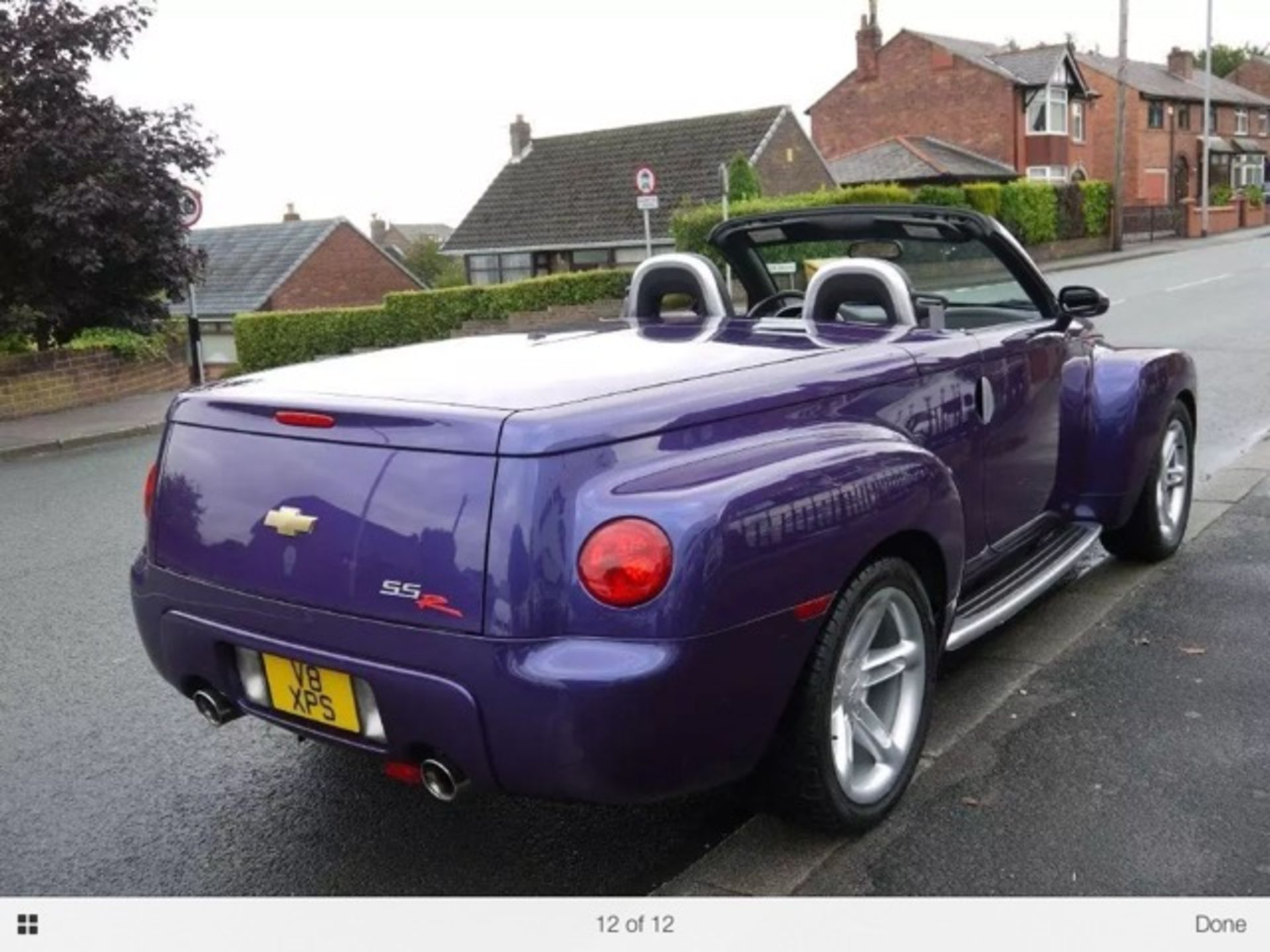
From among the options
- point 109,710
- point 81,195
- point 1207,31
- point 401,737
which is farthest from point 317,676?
point 1207,31

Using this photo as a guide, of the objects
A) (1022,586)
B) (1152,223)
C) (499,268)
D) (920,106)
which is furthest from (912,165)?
(1022,586)

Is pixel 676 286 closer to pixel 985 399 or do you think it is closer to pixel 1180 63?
pixel 985 399

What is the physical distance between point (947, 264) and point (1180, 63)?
6845 cm

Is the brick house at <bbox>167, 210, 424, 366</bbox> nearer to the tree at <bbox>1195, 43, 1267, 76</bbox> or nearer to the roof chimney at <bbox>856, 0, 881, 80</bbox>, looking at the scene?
the roof chimney at <bbox>856, 0, 881, 80</bbox>

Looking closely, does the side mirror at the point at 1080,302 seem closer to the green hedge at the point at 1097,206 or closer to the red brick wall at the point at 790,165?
the red brick wall at the point at 790,165

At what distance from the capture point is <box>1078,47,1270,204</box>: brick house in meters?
56.4

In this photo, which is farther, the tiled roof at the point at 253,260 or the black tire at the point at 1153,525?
the tiled roof at the point at 253,260

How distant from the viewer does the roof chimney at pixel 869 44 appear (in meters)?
52.6

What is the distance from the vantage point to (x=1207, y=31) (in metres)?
47.4

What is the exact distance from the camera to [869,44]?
52.7 meters

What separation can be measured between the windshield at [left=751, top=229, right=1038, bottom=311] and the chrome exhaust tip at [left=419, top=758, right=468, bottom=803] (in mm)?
2575

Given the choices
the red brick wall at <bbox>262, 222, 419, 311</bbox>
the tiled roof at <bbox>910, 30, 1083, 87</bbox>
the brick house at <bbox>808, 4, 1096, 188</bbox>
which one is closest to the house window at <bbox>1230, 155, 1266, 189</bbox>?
the brick house at <bbox>808, 4, 1096, 188</bbox>

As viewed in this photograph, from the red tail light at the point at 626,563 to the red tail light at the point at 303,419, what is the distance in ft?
2.42

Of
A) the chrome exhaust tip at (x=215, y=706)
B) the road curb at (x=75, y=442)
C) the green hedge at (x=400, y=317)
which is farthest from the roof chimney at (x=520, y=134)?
the chrome exhaust tip at (x=215, y=706)
